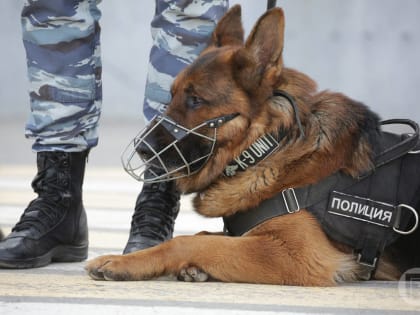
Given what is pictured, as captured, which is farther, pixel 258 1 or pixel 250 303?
pixel 258 1

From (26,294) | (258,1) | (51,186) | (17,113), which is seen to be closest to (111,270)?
(26,294)

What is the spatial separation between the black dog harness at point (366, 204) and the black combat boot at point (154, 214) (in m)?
0.40

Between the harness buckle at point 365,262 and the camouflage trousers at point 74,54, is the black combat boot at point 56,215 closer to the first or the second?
the camouflage trousers at point 74,54

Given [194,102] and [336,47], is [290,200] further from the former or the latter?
[336,47]

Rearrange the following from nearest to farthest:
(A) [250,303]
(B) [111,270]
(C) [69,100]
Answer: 1. (A) [250,303]
2. (B) [111,270]
3. (C) [69,100]

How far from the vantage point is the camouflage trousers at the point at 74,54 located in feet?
10.5

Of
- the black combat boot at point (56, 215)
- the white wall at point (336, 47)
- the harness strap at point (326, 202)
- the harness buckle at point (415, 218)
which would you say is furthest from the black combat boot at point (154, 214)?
the white wall at point (336, 47)

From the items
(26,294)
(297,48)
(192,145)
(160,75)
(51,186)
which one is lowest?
(26,294)

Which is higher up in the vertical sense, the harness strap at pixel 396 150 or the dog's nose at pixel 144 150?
the harness strap at pixel 396 150

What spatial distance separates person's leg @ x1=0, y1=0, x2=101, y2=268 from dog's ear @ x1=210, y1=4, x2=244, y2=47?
50 centimetres

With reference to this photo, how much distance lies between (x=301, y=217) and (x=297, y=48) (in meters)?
7.92

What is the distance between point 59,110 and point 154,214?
530 millimetres

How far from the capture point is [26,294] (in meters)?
2.47

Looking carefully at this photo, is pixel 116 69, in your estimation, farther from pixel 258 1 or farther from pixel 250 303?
pixel 250 303
